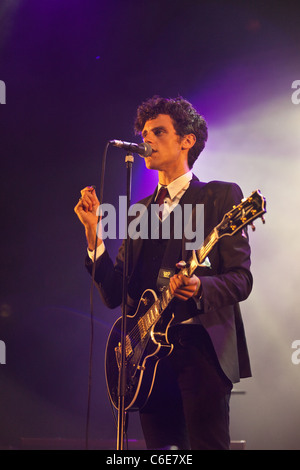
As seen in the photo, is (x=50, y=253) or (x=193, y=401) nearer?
(x=193, y=401)

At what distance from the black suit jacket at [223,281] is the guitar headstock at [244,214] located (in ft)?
0.15

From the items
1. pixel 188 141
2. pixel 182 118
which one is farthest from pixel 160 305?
pixel 182 118

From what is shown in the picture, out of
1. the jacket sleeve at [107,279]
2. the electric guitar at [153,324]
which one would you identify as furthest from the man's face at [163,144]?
the electric guitar at [153,324]

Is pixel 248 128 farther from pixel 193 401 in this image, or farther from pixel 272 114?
pixel 193 401

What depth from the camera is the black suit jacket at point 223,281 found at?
2.02 meters

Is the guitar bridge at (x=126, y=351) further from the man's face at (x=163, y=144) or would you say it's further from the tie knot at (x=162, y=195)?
the man's face at (x=163, y=144)

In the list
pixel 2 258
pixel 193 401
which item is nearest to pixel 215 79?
pixel 2 258

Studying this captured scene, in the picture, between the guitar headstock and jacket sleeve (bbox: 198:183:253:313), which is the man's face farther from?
the guitar headstock

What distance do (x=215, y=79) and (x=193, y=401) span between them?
11.0 ft

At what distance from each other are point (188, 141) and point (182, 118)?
0.14 m

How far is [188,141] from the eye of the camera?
293cm

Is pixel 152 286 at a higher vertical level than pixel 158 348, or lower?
higher

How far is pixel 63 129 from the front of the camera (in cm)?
457

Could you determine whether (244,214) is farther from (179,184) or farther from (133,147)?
(179,184)
